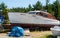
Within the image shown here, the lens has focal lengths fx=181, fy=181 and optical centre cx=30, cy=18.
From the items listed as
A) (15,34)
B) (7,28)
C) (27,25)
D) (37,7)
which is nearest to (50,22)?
(27,25)

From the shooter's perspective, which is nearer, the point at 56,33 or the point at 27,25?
the point at 56,33

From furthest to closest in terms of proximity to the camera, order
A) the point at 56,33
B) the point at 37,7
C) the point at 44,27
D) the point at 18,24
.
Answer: the point at 37,7, the point at 44,27, the point at 18,24, the point at 56,33

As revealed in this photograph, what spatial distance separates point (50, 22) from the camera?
11219mm

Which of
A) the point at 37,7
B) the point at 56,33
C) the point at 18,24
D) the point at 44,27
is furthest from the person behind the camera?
the point at 37,7

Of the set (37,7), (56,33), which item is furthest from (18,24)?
(37,7)

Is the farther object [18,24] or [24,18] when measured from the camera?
[24,18]

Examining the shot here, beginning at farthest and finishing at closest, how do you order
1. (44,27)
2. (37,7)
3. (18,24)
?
(37,7) < (44,27) < (18,24)

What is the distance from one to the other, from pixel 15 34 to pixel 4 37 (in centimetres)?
53

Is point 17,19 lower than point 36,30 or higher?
higher

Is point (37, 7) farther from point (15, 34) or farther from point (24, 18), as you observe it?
point (15, 34)

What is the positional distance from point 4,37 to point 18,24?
2082 millimetres

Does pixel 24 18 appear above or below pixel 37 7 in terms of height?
above

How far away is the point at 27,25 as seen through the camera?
1067cm

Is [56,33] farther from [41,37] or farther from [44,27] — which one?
[44,27]
